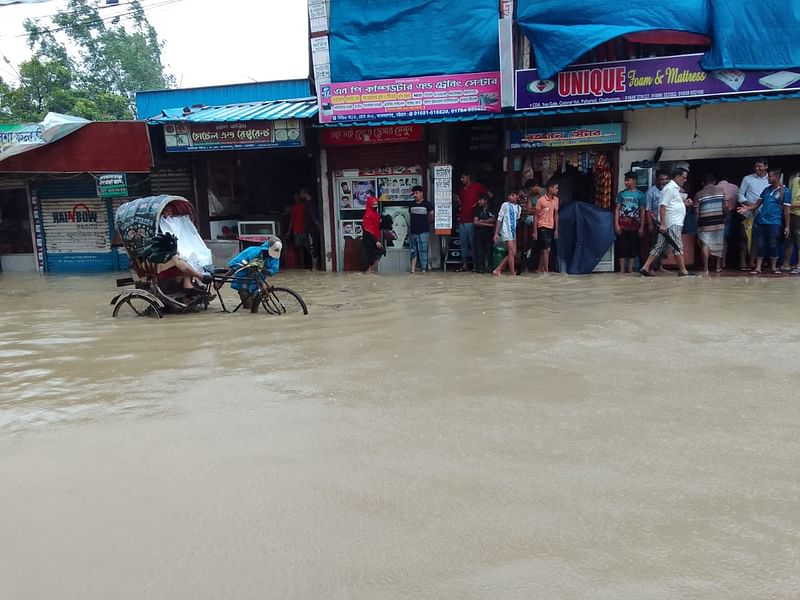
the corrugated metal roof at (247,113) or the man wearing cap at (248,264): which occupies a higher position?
the corrugated metal roof at (247,113)

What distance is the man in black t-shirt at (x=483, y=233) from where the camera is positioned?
12.0m

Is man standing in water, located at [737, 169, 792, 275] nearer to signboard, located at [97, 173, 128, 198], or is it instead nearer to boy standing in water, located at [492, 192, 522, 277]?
boy standing in water, located at [492, 192, 522, 277]

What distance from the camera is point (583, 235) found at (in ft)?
38.6

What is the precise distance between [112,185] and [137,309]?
22.2ft

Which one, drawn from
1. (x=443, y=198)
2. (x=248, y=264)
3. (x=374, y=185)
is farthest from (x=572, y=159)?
(x=248, y=264)

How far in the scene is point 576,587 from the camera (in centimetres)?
256

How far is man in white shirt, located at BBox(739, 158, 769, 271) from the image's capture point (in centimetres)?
1080

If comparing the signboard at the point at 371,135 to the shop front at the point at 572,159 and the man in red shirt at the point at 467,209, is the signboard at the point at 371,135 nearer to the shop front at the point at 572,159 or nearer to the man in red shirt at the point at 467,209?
the man in red shirt at the point at 467,209

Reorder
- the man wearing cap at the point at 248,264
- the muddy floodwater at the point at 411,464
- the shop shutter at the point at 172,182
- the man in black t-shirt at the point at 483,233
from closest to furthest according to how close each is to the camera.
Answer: the muddy floodwater at the point at 411,464 < the man wearing cap at the point at 248,264 < the man in black t-shirt at the point at 483,233 < the shop shutter at the point at 172,182

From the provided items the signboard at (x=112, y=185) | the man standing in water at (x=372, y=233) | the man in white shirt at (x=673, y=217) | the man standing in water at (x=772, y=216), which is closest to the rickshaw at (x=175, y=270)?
the man standing in water at (x=372, y=233)

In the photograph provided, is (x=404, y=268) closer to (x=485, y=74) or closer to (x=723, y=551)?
(x=485, y=74)

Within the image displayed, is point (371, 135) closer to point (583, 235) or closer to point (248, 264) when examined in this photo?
point (583, 235)

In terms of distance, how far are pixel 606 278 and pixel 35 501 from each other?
30.4 feet

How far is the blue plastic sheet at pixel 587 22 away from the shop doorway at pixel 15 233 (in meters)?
12.4
